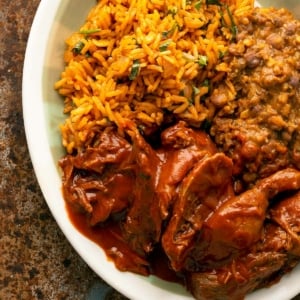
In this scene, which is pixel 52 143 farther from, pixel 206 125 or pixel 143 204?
pixel 206 125

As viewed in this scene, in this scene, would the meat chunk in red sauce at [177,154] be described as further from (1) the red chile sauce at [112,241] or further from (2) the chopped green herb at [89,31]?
(2) the chopped green herb at [89,31]

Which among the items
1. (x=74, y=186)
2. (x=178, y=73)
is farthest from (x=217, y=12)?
(x=74, y=186)

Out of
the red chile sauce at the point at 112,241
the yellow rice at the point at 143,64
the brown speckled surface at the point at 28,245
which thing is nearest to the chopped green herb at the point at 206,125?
the yellow rice at the point at 143,64

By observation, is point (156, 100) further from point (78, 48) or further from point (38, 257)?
point (38, 257)

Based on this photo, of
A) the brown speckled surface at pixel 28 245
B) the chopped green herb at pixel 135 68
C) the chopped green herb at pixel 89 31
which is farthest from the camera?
the brown speckled surface at pixel 28 245

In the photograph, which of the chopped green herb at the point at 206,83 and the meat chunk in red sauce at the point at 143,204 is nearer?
the meat chunk in red sauce at the point at 143,204
